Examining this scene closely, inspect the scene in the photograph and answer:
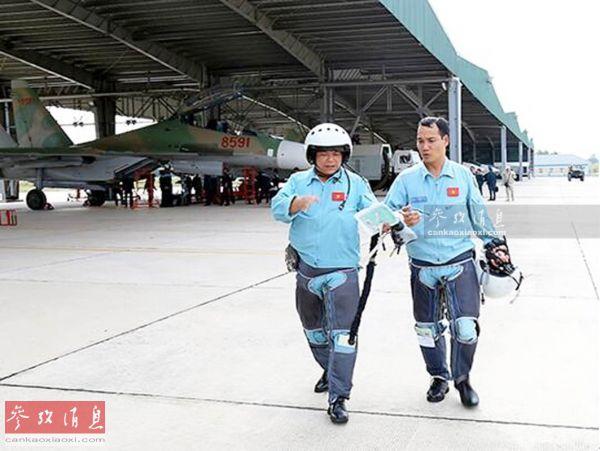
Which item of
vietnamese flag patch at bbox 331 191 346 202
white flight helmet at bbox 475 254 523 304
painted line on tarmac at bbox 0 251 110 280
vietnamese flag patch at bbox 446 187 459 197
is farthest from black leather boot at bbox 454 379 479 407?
painted line on tarmac at bbox 0 251 110 280

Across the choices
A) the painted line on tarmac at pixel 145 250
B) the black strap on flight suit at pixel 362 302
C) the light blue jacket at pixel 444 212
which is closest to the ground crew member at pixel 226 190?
the painted line on tarmac at pixel 145 250

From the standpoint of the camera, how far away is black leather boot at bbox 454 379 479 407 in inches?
151

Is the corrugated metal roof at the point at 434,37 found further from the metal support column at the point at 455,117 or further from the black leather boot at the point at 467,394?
the black leather boot at the point at 467,394

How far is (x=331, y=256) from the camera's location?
147 inches

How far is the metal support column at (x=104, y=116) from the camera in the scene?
1253 inches

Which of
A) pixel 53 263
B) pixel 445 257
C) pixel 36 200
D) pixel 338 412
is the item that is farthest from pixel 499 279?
pixel 36 200

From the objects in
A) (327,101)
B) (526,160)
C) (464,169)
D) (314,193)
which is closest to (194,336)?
(314,193)

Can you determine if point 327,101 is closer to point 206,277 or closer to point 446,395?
point 206,277

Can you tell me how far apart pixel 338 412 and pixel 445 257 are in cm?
104

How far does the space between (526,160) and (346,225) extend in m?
106

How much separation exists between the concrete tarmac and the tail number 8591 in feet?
46.9

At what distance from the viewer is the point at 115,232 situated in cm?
1501

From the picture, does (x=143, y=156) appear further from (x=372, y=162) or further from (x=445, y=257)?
(x=445, y=257)

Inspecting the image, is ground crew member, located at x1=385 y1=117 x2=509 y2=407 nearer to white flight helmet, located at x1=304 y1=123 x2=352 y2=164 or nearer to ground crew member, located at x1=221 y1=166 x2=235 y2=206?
white flight helmet, located at x1=304 y1=123 x2=352 y2=164
